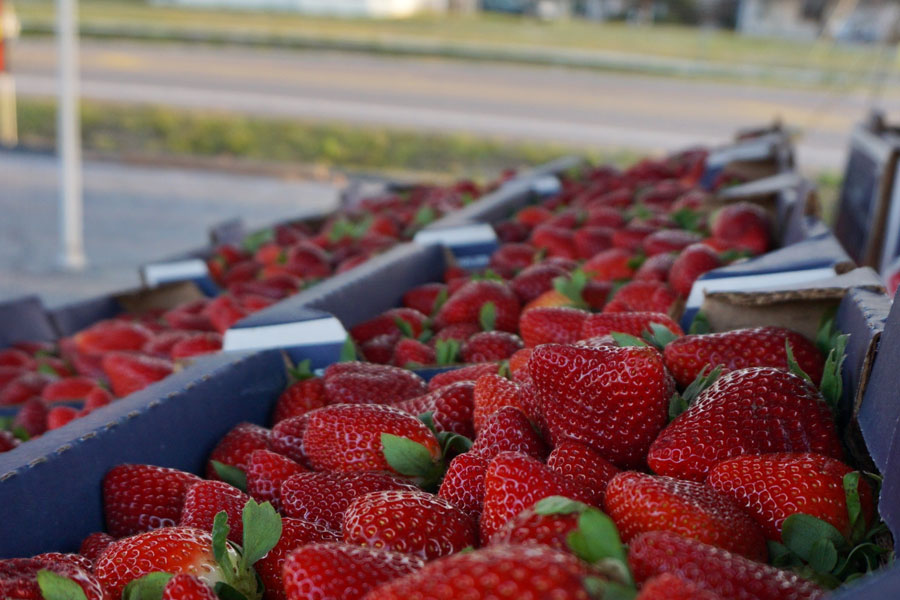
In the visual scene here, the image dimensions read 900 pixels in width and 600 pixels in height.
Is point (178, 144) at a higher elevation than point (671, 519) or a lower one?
lower

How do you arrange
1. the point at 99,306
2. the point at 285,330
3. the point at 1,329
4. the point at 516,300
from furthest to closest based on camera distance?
the point at 99,306 → the point at 1,329 → the point at 516,300 → the point at 285,330

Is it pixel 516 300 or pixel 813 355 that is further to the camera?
pixel 516 300

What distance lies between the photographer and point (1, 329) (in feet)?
8.95

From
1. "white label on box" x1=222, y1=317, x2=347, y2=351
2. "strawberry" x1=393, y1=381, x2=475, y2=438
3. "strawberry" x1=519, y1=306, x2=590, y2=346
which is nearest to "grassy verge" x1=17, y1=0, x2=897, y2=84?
"strawberry" x1=519, y1=306, x2=590, y2=346

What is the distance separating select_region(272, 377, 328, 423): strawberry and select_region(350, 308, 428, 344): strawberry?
0.35m

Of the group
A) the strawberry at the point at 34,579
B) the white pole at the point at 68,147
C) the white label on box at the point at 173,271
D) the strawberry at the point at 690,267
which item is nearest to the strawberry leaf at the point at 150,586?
the strawberry at the point at 34,579

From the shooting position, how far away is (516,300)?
1963 millimetres

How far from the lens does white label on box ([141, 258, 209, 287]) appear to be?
9.43ft

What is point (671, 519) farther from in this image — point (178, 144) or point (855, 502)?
point (178, 144)

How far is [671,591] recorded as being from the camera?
651mm

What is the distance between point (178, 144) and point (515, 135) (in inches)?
151

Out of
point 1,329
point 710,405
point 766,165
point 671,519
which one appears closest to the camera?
point 671,519

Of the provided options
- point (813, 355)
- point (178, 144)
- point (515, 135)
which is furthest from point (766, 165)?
point (178, 144)

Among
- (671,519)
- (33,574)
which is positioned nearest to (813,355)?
(671,519)
